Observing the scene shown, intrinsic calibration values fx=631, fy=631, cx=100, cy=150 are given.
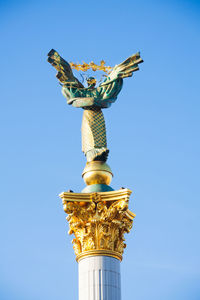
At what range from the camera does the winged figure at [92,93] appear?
32656mm

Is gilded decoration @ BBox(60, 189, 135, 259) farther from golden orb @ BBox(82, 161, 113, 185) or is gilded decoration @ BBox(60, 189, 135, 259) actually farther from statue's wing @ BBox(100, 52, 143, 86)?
statue's wing @ BBox(100, 52, 143, 86)

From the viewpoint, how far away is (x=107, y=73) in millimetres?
34594

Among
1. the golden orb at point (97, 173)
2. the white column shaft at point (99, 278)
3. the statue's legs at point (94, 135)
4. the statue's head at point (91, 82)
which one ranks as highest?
the statue's head at point (91, 82)

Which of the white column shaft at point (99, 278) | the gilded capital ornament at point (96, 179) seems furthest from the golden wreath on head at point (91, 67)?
the white column shaft at point (99, 278)

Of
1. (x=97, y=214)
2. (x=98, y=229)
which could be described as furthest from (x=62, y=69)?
(x=98, y=229)

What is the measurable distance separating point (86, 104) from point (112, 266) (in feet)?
29.5

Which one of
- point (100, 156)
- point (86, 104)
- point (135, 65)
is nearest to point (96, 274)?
point (100, 156)

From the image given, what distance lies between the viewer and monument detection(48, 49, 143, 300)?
27969mm

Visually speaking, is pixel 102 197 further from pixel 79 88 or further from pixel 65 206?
pixel 79 88

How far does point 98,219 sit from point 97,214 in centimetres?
26

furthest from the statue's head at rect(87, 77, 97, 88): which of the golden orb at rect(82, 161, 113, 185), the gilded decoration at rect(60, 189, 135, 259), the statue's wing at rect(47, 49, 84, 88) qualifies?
the gilded decoration at rect(60, 189, 135, 259)

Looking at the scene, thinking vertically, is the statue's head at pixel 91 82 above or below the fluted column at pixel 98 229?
above

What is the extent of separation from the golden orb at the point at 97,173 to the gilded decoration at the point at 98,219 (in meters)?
1.63

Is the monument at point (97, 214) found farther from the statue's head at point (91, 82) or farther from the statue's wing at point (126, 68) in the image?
the statue's head at point (91, 82)
